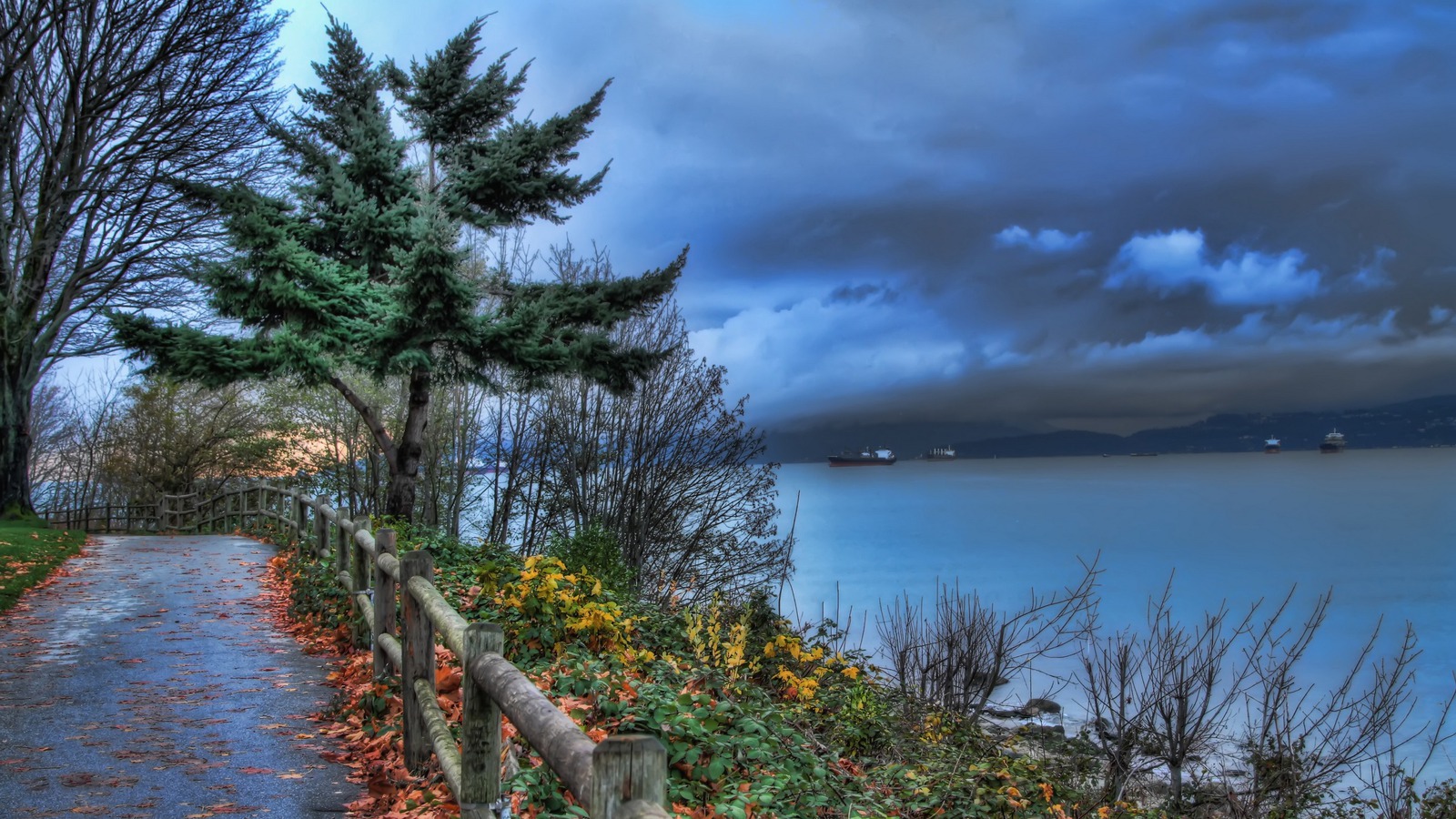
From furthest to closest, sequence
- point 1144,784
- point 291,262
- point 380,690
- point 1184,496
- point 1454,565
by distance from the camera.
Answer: point 1184,496, point 1454,565, point 291,262, point 1144,784, point 380,690

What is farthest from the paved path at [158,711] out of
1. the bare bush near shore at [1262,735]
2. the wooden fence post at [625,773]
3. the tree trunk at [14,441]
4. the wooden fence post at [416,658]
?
the tree trunk at [14,441]

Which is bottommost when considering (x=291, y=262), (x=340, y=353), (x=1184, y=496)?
(x=1184, y=496)

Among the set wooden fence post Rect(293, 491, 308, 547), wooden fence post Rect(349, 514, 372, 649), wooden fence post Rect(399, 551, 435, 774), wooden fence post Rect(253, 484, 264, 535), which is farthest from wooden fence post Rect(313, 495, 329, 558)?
wooden fence post Rect(253, 484, 264, 535)

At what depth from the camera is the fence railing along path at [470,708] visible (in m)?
2.17

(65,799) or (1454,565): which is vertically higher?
(65,799)

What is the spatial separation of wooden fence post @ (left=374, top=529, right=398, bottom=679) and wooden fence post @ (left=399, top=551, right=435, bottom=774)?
4.14ft

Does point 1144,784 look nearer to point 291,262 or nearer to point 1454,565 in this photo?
point 291,262

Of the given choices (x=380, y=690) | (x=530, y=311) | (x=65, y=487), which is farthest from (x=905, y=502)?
(x=380, y=690)

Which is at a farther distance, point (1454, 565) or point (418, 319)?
point (1454, 565)

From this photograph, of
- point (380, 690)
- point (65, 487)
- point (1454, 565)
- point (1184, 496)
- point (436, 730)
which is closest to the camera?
point (436, 730)

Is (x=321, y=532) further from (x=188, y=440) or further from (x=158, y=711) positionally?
(x=188, y=440)

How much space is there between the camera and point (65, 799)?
5145 mm

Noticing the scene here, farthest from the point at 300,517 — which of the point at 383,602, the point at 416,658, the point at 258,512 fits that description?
the point at 416,658

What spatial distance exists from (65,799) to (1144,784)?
42.5 ft
